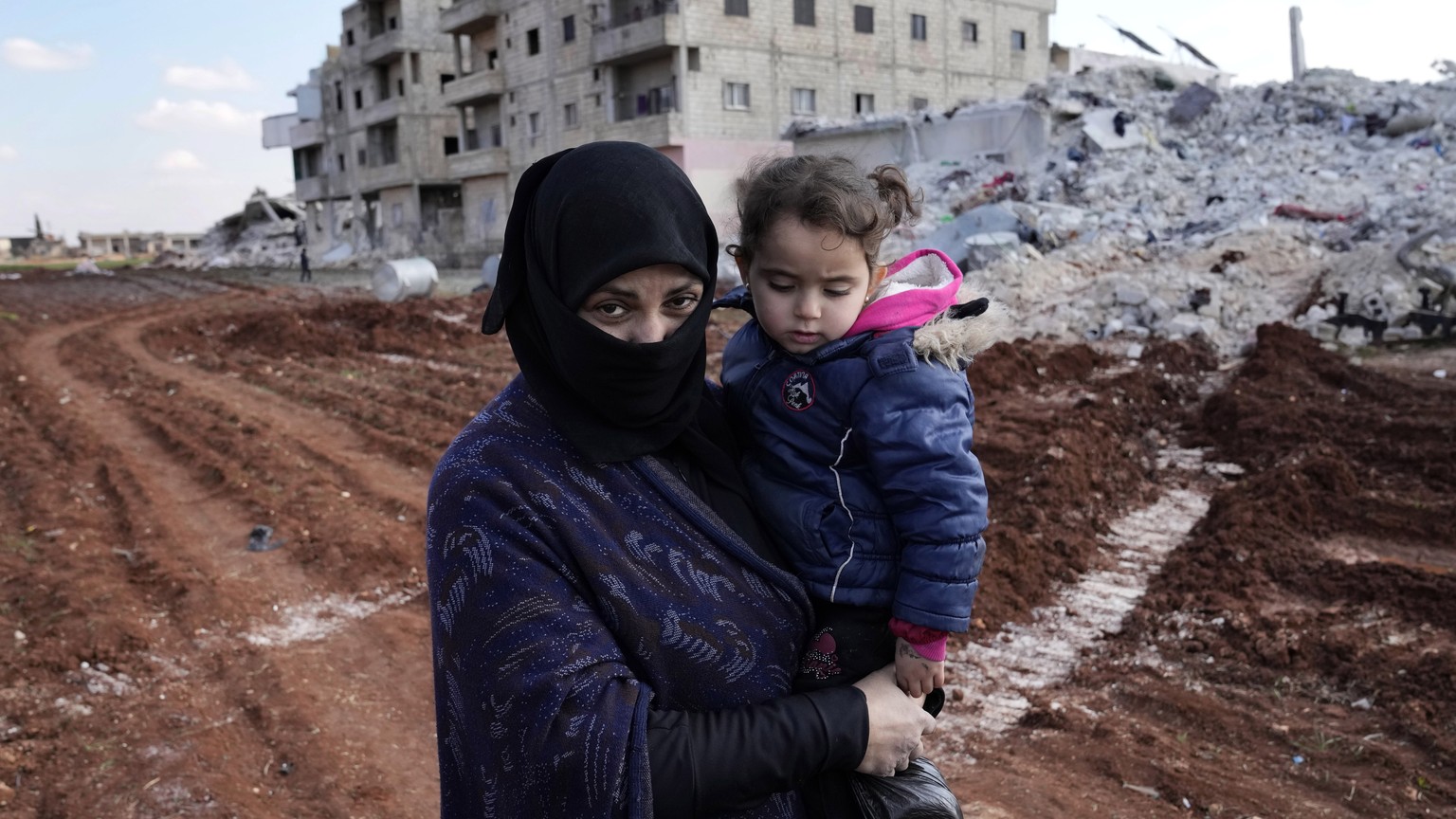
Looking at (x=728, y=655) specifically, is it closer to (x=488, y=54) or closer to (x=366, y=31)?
(x=488, y=54)

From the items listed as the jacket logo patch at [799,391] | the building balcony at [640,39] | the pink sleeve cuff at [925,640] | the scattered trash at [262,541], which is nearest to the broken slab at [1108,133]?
the building balcony at [640,39]

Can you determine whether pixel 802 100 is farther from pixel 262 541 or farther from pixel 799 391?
pixel 799 391

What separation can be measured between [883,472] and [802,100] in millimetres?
29567

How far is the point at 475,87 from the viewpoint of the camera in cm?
3384

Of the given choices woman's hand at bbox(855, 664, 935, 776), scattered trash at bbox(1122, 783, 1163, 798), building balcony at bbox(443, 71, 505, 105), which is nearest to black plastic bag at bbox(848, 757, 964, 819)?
woman's hand at bbox(855, 664, 935, 776)

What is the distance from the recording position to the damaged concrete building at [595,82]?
91.4 ft

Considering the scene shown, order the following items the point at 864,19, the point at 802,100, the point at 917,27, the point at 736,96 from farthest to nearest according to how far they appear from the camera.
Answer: the point at 917,27 → the point at 864,19 → the point at 802,100 → the point at 736,96

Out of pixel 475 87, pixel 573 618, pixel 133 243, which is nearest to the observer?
pixel 573 618

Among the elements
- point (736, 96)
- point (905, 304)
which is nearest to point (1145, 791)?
point (905, 304)

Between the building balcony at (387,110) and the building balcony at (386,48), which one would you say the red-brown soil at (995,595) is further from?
the building balcony at (386,48)

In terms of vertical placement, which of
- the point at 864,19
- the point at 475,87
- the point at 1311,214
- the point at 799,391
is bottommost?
the point at 799,391

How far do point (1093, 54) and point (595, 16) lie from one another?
70.0ft

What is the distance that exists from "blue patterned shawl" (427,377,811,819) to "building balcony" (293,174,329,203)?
4735 cm

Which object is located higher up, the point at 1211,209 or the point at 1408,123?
the point at 1408,123
